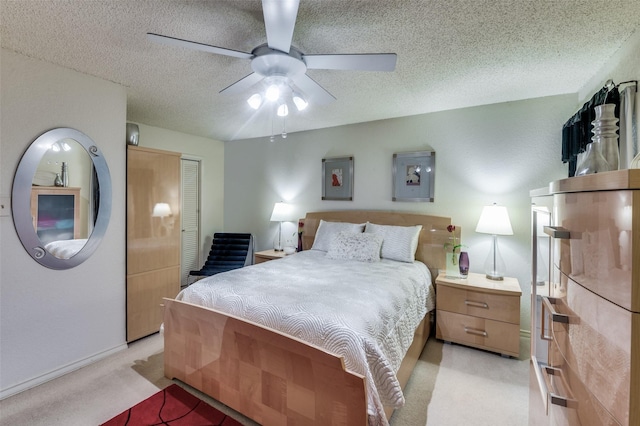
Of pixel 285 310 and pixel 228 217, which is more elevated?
pixel 228 217

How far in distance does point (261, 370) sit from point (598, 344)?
4.90 feet

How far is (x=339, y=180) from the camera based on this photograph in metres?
3.94

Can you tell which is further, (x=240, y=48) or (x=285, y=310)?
(x=240, y=48)

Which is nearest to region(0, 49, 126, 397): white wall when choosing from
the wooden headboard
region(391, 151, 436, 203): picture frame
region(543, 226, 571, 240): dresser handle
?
the wooden headboard

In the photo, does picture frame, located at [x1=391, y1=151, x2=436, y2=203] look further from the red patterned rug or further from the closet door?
the closet door

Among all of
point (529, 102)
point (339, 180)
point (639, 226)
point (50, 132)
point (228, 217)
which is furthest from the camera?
point (228, 217)

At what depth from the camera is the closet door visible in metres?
4.54

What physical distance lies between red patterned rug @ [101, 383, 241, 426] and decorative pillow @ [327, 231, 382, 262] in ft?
5.63

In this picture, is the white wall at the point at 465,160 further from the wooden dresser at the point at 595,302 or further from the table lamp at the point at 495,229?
the wooden dresser at the point at 595,302

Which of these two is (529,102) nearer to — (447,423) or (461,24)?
(461,24)

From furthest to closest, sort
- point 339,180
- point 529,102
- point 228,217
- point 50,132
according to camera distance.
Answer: point 228,217, point 339,180, point 529,102, point 50,132

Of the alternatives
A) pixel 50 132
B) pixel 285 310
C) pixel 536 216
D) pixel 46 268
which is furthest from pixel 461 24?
pixel 46 268

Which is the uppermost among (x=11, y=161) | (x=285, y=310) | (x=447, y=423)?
(x=11, y=161)

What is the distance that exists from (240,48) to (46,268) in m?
2.20
